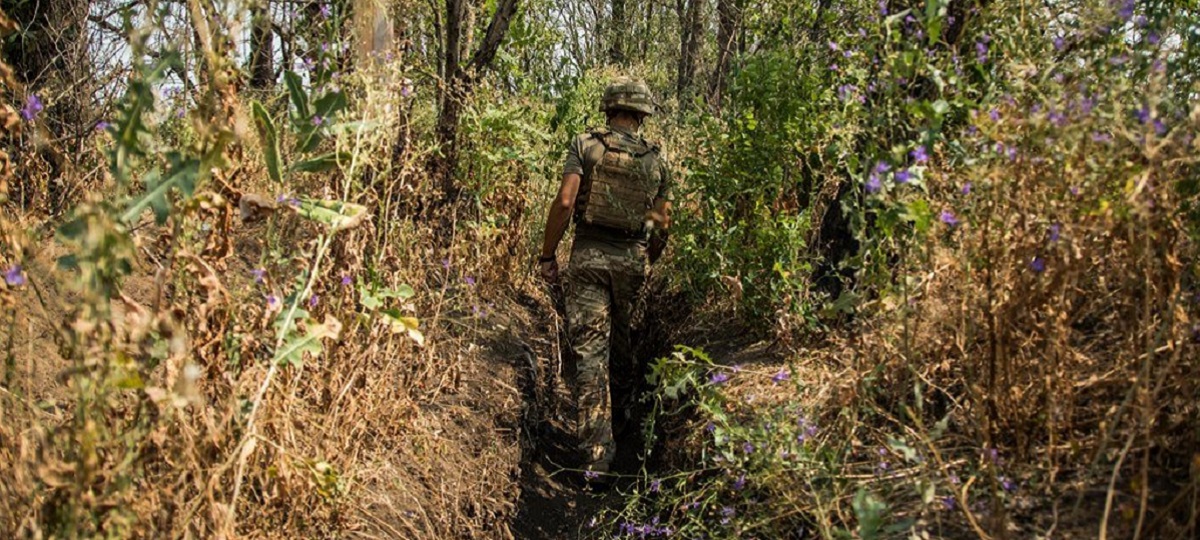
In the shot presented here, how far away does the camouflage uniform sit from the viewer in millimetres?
5426

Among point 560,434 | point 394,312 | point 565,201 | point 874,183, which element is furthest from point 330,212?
point 560,434

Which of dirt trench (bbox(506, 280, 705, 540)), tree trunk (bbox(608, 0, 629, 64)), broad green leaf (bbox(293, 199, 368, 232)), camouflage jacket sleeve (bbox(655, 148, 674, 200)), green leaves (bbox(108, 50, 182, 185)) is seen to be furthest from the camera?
tree trunk (bbox(608, 0, 629, 64))

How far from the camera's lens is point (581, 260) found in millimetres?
5633

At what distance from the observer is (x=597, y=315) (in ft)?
18.4

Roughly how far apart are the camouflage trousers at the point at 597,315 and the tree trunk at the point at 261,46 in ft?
6.27

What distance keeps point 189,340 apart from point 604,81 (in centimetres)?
621

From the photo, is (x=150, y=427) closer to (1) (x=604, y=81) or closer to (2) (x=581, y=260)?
(2) (x=581, y=260)

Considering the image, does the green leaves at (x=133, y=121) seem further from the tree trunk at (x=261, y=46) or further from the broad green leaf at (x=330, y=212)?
the broad green leaf at (x=330, y=212)

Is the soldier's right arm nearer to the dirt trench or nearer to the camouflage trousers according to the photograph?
the camouflage trousers

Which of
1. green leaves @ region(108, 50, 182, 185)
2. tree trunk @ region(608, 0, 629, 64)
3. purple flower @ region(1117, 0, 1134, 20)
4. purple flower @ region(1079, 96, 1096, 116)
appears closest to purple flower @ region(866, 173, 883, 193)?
purple flower @ region(1079, 96, 1096, 116)

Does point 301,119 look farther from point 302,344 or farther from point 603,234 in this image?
point 603,234

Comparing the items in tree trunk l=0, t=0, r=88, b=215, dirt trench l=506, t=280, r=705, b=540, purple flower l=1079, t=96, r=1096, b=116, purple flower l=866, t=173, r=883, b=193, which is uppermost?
purple flower l=1079, t=96, r=1096, b=116

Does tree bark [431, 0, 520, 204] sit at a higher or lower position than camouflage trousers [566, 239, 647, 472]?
higher

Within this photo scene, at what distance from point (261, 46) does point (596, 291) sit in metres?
2.72
